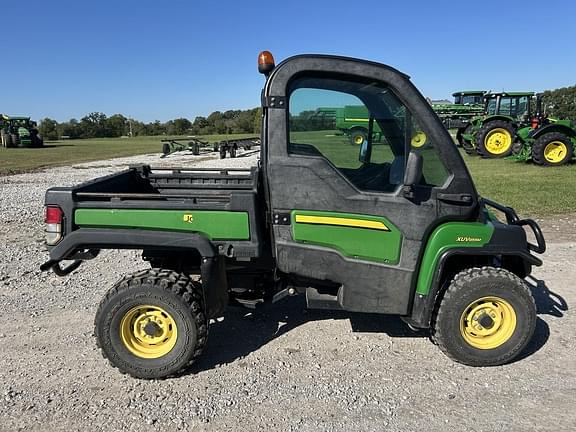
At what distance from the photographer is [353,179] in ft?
10.1

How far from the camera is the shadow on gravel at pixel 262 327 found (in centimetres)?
343

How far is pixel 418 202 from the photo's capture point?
2.98 meters

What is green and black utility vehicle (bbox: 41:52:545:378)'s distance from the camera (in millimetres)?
2996

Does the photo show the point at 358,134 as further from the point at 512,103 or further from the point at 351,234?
the point at 512,103

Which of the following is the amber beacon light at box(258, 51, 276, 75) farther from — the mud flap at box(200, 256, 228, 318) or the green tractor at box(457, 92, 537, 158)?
the green tractor at box(457, 92, 537, 158)

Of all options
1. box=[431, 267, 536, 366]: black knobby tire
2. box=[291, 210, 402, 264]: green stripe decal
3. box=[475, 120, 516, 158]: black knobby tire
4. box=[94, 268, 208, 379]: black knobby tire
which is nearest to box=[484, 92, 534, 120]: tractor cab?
box=[475, 120, 516, 158]: black knobby tire

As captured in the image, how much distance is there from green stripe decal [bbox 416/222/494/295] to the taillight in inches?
98.9

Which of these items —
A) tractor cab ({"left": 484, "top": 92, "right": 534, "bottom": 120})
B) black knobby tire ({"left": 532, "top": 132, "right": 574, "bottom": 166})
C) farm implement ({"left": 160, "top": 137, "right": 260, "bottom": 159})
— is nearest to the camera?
black knobby tire ({"left": 532, "top": 132, "right": 574, "bottom": 166})

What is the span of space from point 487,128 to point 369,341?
16.0 meters

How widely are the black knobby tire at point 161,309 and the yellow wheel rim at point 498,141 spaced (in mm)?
16953

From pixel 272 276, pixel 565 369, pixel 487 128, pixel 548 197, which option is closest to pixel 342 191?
pixel 272 276

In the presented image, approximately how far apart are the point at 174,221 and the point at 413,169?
1.61 metres

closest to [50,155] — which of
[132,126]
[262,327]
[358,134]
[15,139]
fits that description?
[15,139]

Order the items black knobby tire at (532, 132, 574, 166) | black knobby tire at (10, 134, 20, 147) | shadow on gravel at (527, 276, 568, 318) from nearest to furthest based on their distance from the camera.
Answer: shadow on gravel at (527, 276, 568, 318)
black knobby tire at (532, 132, 574, 166)
black knobby tire at (10, 134, 20, 147)
